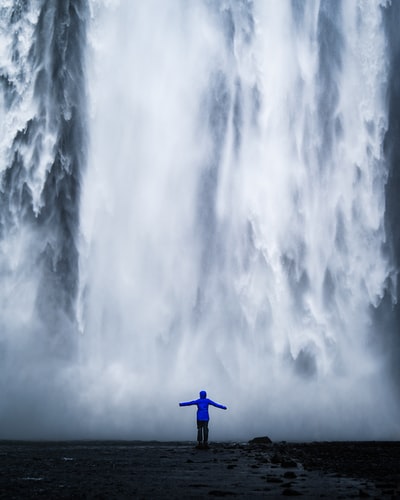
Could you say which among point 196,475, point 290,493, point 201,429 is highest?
point 201,429

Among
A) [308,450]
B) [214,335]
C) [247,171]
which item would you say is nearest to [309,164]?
[247,171]

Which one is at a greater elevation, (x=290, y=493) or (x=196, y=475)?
(x=196, y=475)

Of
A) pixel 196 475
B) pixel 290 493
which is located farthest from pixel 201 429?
pixel 290 493

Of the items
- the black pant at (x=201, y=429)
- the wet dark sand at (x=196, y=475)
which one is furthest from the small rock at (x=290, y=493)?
the black pant at (x=201, y=429)

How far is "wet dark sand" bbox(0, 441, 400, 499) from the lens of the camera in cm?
779

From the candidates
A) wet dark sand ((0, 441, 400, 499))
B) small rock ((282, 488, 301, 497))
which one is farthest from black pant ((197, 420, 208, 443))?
small rock ((282, 488, 301, 497))

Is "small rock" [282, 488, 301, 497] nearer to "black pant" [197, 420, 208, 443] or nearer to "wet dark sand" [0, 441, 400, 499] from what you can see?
"wet dark sand" [0, 441, 400, 499]

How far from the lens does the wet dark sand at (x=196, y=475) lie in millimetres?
7785

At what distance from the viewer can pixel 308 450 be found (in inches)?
636

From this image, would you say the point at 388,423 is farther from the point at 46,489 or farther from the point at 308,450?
the point at 46,489

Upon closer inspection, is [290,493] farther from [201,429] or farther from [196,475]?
[201,429]

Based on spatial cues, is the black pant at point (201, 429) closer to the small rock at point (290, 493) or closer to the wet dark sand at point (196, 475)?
the wet dark sand at point (196, 475)

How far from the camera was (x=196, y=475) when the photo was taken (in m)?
10.1

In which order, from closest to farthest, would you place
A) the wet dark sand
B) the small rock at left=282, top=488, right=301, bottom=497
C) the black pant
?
the small rock at left=282, top=488, right=301, bottom=497 → the wet dark sand → the black pant
